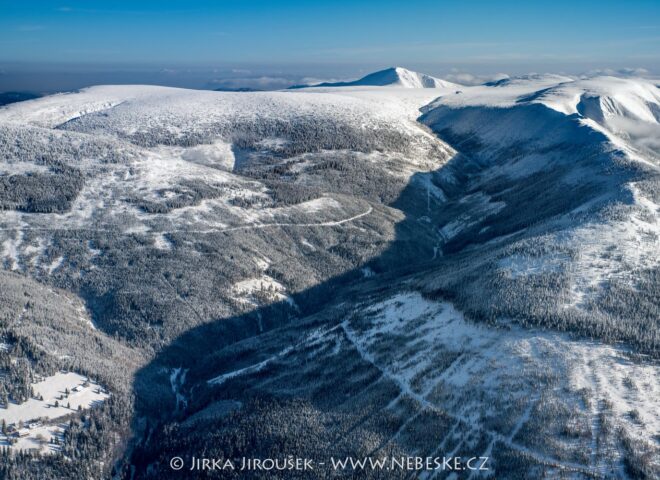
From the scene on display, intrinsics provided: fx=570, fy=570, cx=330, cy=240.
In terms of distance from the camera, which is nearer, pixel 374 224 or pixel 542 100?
pixel 374 224

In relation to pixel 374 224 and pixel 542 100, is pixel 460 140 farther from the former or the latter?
pixel 374 224

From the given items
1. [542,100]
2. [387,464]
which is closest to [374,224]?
[387,464]

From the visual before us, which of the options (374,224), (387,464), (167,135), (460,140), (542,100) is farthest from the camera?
(542,100)

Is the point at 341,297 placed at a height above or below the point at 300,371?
below

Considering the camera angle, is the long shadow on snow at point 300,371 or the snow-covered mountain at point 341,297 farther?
the long shadow on snow at point 300,371

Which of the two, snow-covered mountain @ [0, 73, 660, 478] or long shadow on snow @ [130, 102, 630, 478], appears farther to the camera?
long shadow on snow @ [130, 102, 630, 478]

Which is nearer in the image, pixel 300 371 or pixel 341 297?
pixel 300 371

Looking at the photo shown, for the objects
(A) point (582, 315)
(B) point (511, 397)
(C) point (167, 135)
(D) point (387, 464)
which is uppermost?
(C) point (167, 135)

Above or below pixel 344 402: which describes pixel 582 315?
above
